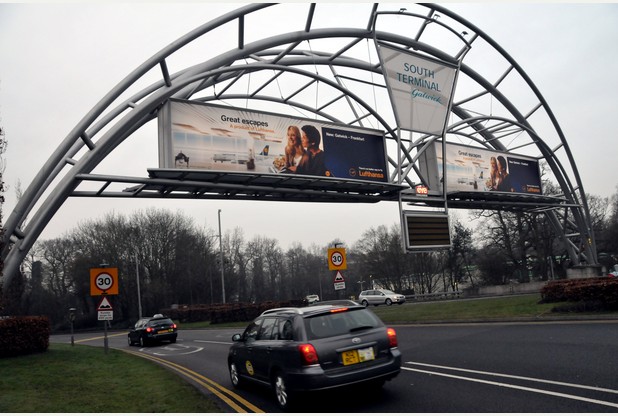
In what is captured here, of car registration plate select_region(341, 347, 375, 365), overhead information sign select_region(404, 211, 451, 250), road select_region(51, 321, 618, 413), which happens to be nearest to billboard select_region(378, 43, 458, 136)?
overhead information sign select_region(404, 211, 451, 250)

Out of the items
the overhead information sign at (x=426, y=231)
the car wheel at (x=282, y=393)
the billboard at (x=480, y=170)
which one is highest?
the billboard at (x=480, y=170)

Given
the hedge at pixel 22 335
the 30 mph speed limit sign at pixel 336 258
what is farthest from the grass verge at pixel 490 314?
the hedge at pixel 22 335

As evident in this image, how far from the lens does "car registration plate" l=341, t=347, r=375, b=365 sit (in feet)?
24.6

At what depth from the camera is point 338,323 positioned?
7.97 meters

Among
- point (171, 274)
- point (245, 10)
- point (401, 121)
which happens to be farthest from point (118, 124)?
point (171, 274)

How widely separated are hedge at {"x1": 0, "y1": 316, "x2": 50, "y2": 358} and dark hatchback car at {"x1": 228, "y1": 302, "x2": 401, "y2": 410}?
45.8ft

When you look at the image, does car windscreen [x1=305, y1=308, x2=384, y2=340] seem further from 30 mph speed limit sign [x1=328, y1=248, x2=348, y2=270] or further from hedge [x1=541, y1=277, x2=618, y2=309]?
hedge [x1=541, y1=277, x2=618, y2=309]

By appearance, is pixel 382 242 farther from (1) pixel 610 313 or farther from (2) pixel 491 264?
(1) pixel 610 313

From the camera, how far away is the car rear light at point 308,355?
290 inches

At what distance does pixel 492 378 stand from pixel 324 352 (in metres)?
3.39

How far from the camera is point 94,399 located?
9836 mm

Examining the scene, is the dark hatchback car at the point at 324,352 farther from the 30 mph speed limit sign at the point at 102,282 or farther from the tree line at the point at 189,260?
the tree line at the point at 189,260

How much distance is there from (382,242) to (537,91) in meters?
46.0

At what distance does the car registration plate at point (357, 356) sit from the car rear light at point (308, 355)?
44 cm
